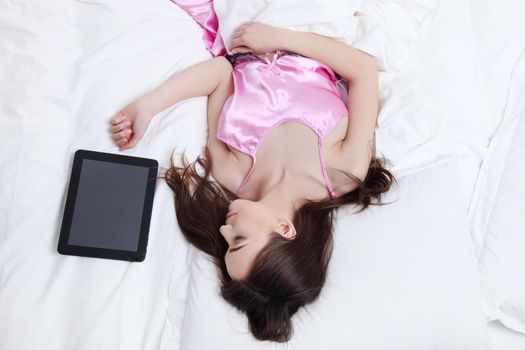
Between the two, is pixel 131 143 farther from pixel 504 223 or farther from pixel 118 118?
pixel 504 223

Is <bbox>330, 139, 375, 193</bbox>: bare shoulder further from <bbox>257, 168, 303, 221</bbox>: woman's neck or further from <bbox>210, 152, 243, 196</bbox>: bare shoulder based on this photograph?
<bbox>210, 152, 243, 196</bbox>: bare shoulder

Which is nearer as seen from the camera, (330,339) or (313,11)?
(330,339)

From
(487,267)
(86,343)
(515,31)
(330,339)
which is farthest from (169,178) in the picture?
(515,31)

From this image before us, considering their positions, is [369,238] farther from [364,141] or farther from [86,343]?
[86,343]

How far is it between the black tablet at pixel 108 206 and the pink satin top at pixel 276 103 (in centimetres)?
21

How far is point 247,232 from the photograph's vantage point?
38.4 inches

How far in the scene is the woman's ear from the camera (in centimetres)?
100

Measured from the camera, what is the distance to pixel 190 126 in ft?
3.76

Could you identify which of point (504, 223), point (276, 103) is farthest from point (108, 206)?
point (504, 223)

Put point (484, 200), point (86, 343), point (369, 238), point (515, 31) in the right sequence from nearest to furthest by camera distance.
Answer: point (86, 343)
point (369, 238)
point (484, 200)
point (515, 31)

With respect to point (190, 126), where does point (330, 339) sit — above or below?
below

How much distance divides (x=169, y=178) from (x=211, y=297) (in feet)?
0.87

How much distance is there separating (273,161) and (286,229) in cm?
18

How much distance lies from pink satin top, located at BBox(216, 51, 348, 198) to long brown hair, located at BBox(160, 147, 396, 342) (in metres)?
0.07
